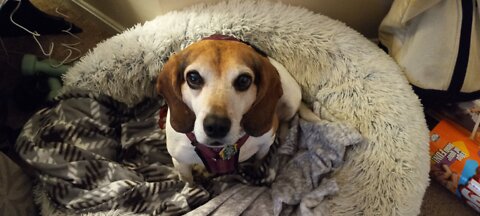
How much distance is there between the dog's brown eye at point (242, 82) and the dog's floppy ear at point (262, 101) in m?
0.04

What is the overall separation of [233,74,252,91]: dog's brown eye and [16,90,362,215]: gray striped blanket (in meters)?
0.41

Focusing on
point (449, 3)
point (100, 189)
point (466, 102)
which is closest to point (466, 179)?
point (466, 102)

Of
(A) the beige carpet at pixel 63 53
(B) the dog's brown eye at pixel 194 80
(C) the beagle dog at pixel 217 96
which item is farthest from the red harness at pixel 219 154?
(A) the beige carpet at pixel 63 53

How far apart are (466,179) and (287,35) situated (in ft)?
2.45

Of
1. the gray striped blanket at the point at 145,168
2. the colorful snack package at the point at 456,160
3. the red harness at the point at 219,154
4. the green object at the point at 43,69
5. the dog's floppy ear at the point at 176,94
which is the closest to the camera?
the dog's floppy ear at the point at 176,94

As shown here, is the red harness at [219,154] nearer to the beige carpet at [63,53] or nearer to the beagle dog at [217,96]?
the beagle dog at [217,96]

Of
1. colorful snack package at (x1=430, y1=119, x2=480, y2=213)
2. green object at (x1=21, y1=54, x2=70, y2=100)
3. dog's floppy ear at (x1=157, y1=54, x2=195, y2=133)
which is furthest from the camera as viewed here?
green object at (x1=21, y1=54, x2=70, y2=100)

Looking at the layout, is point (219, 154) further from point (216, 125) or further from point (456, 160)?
point (456, 160)

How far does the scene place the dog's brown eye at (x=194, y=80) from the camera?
104 centimetres

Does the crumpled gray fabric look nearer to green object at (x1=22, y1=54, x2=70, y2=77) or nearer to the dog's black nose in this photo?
the dog's black nose

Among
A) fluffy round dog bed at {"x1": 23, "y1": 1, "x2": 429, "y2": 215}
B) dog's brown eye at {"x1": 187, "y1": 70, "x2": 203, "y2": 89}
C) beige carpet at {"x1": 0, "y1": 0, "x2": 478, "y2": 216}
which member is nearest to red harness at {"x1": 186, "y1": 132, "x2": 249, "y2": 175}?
dog's brown eye at {"x1": 187, "y1": 70, "x2": 203, "y2": 89}

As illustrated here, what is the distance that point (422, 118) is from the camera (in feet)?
4.59

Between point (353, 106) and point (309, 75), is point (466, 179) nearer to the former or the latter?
point (353, 106)

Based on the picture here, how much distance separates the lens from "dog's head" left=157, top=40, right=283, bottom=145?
1.02 meters
